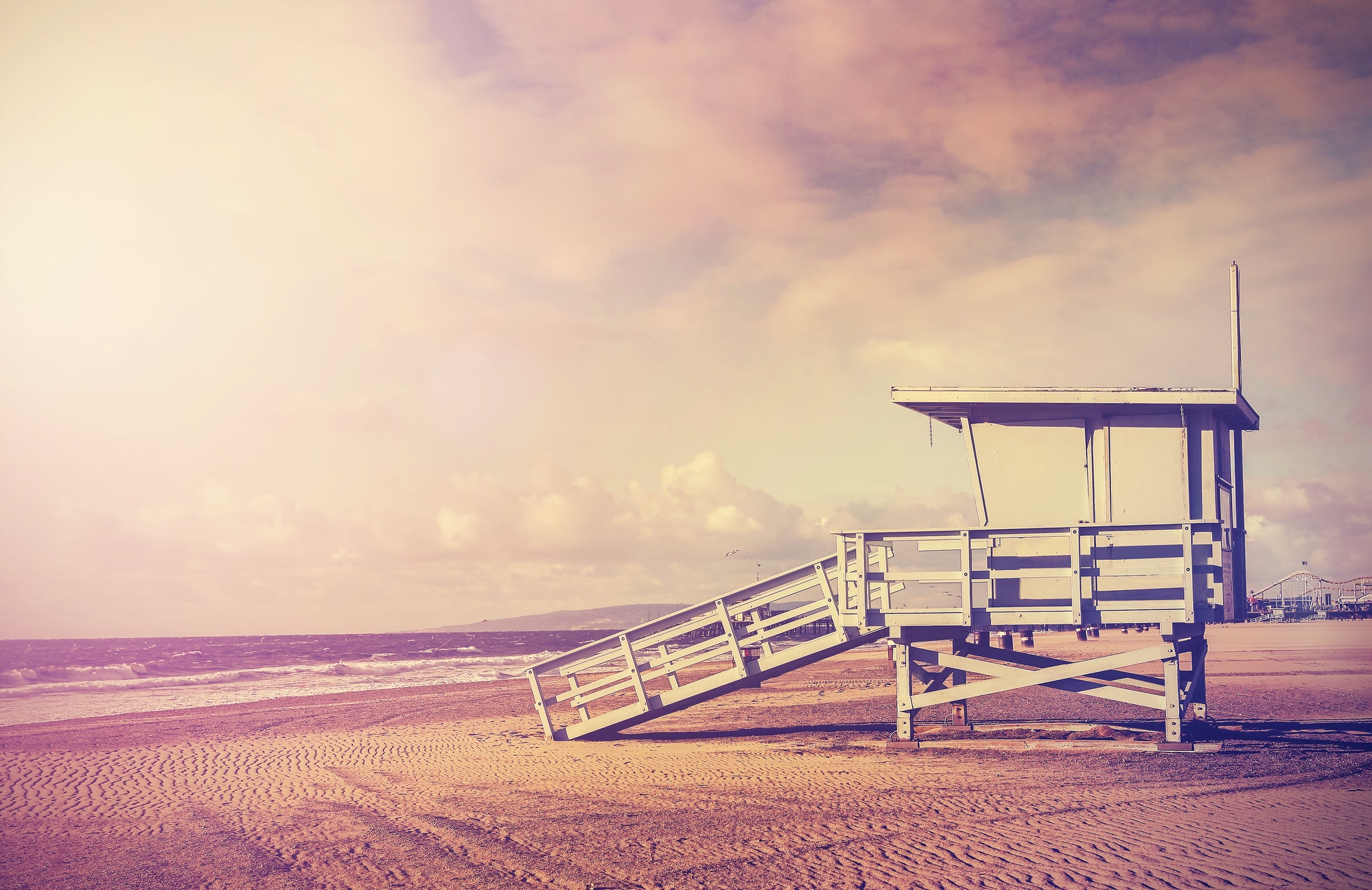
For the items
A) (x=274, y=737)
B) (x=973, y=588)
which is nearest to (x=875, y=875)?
(x=973, y=588)

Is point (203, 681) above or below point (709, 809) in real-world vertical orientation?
below

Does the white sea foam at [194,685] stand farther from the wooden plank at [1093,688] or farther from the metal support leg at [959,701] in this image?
the wooden plank at [1093,688]

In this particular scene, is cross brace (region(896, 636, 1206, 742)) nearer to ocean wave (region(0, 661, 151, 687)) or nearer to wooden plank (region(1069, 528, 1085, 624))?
wooden plank (region(1069, 528, 1085, 624))

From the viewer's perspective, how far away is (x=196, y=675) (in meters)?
44.2

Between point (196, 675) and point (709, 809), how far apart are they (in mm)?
42391

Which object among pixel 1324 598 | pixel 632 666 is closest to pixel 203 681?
pixel 632 666

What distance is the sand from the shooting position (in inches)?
276

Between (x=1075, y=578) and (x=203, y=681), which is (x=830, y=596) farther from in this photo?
(x=203, y=681)

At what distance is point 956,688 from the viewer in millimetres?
12297

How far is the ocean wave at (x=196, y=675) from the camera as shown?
115 feet

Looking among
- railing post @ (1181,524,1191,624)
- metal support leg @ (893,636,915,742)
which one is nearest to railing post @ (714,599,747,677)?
metal support leg @ (893,636,915,742)

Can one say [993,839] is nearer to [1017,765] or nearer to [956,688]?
[1017,765]

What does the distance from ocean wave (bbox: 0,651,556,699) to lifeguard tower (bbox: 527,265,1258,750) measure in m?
24.7

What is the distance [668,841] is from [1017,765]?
15.1ft
